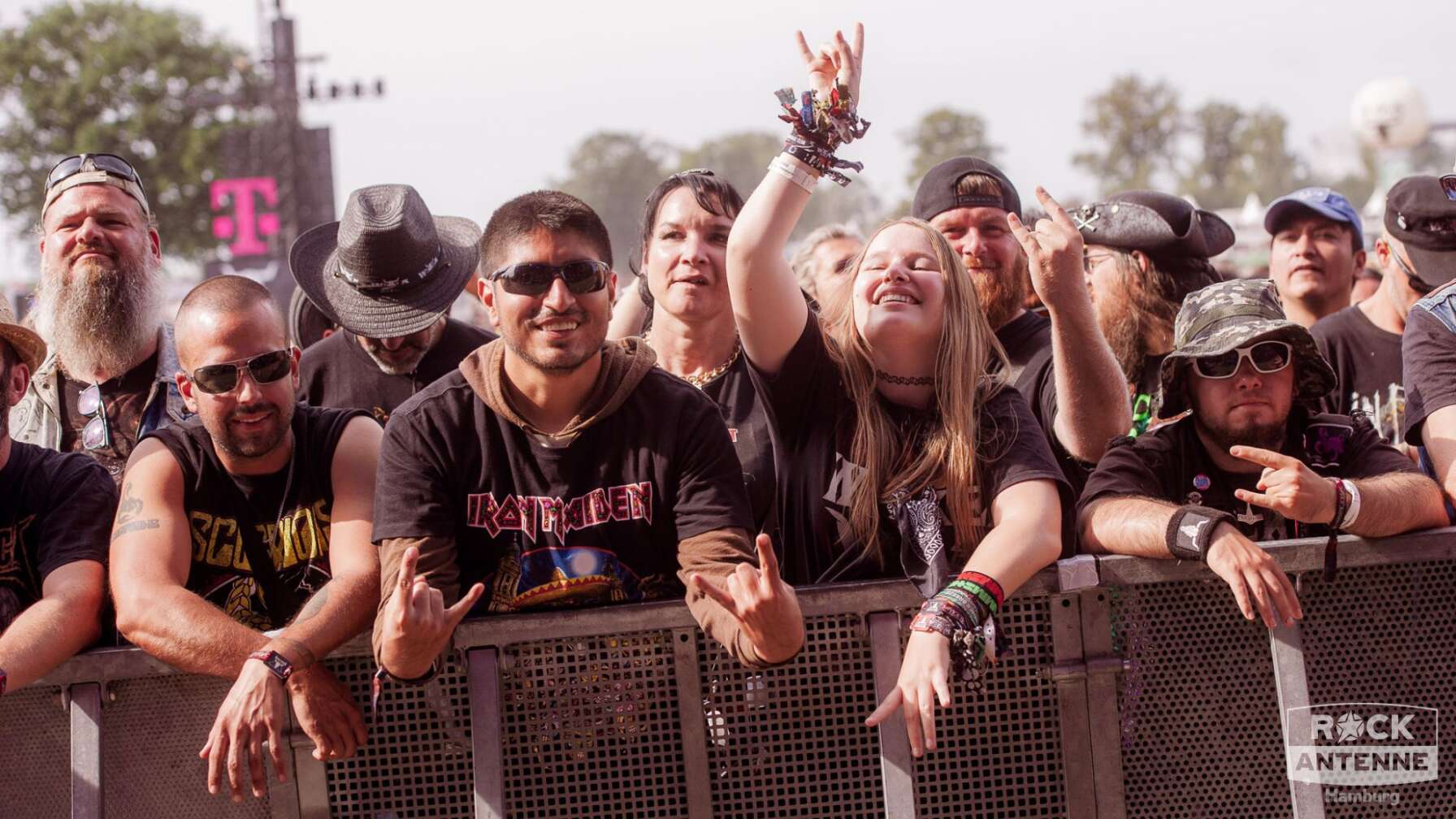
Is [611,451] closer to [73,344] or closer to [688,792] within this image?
[688,792]

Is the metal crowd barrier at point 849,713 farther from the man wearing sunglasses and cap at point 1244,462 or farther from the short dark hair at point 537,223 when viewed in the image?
the short dark hair at point 537,223

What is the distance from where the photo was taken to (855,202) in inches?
4272

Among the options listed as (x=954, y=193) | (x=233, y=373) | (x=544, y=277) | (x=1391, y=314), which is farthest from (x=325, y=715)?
(x=1391, y=314)

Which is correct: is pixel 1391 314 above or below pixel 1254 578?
above

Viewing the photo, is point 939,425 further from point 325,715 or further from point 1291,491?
point 325,715

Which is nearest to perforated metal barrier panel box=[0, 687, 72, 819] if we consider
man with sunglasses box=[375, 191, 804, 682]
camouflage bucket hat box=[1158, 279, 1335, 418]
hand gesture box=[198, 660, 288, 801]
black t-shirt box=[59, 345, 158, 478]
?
hand gesture box=[198, 660, 288, 801]

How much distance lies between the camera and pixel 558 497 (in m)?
3.17

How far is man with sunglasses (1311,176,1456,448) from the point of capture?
4.66 metres

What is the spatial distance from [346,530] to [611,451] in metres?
0.72

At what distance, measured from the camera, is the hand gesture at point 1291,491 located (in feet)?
10.1

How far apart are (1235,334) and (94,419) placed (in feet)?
11.7

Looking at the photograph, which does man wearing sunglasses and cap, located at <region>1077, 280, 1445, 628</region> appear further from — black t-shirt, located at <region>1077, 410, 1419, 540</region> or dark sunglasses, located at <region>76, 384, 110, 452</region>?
dark sunglasses, located at <region>76, 384, 110, 452</region>

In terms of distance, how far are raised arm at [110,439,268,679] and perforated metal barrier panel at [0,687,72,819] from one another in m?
0.24

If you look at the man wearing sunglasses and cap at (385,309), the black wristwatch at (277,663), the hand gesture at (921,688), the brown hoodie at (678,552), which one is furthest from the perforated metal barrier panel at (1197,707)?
the man wearing sunglasses and cap at (385,309)
